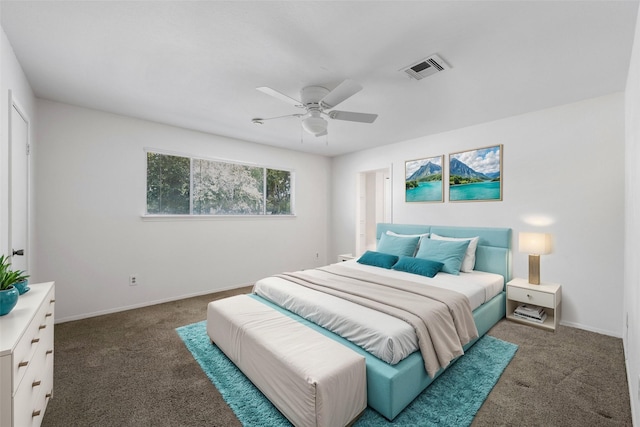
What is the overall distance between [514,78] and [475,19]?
108 cm

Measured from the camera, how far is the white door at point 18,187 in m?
2.12

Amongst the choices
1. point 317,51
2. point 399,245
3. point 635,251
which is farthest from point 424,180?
point 317,51

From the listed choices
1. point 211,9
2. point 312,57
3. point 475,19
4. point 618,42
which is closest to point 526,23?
point 475,19

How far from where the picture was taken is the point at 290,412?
5.28 ft

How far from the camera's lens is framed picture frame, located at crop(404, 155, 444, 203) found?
4117mm

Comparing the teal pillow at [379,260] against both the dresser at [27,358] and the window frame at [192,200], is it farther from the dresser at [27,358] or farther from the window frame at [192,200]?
the dresser at [27,358]

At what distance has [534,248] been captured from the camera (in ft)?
9.98

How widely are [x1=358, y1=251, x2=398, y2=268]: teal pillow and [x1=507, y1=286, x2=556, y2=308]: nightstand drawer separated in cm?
132

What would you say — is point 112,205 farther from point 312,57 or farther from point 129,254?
point 312,57

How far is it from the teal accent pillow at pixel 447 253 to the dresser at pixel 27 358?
11.6ft

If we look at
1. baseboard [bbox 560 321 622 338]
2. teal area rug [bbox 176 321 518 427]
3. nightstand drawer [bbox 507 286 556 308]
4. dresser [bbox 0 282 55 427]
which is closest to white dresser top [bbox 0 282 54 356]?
dresser [bbox 0 282 55 427]

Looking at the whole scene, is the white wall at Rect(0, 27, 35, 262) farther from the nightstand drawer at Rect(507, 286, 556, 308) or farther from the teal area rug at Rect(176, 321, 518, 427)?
the nightstand drawer at Rect(507, 286, 556, 308)

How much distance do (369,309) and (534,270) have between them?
7.39 feet

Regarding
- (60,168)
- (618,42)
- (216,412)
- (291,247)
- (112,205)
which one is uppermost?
(618,42)
